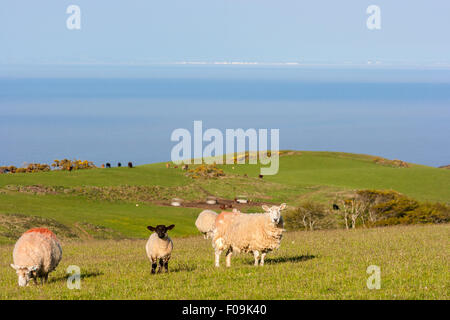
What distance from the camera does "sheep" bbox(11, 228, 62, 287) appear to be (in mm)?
15930

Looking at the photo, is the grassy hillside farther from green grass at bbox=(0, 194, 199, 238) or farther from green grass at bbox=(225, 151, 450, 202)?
green grass at bbox=(225, 151, 450, 202)

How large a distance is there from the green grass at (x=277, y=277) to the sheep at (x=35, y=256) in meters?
0.41

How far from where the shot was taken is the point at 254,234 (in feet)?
58.3

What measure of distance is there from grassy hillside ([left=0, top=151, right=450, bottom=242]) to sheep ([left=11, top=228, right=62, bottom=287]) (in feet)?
80.5

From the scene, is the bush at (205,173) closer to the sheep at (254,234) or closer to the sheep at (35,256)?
the sheep at (254,234)

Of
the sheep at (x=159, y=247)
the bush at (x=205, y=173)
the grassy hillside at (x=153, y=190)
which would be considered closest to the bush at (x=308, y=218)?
the grassy hillside at (x=153, y=190)

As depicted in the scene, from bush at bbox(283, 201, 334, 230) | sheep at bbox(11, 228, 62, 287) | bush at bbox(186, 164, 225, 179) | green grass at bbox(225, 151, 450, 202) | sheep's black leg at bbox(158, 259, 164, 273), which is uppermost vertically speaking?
sheep at bbox(11, 228, 62, 287)

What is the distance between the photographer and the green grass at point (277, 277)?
→ 13.9 m

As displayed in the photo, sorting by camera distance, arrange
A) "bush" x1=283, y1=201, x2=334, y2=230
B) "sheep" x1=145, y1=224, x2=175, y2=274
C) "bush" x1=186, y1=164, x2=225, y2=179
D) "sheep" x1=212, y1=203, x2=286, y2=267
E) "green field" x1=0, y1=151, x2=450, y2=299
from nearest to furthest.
→ "green field" x1=0, y1=151, x2=450, y2=299, "sheep" x1=145, y1=224, x2=175, y2=274, "sheep" x1=212, y1=203, x2=286, y2=267, "bush" x1=283, y1=201, x2=334, y2=230, "bush" x1=186, y1=164, x2=225, y2=179

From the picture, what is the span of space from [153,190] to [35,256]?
57181 millimetres

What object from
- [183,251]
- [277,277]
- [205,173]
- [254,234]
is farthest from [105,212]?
[277,277]

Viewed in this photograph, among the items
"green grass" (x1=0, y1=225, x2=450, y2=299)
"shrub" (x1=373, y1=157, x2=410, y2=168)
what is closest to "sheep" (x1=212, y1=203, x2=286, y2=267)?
"green grass" (x1=0, y1=225, x2=450, y2=299)

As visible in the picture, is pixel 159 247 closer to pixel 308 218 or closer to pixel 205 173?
pixel 308 218
